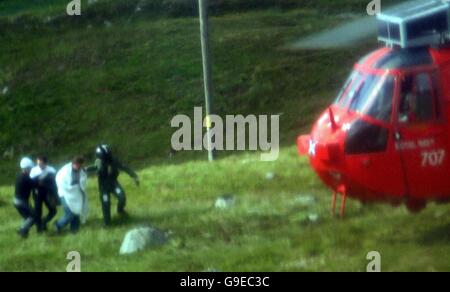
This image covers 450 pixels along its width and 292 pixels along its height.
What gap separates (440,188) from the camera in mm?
13852

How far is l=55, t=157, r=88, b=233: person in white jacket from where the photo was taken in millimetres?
17562

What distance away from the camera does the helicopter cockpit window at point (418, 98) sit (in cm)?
1380

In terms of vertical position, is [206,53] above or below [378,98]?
below

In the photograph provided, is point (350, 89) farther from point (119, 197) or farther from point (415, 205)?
point (119, 197)

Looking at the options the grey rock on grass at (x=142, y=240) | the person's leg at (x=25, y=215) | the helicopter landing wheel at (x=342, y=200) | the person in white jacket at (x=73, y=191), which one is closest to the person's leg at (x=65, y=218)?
the person in white jacket at (x=73, y=191)

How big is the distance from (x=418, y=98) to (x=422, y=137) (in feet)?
1.58

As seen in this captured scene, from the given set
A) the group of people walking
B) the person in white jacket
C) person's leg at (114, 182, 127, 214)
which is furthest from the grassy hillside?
the person in white jacket

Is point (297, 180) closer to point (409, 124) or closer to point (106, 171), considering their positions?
point (106, 171)

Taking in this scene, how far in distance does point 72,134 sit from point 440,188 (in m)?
24.4

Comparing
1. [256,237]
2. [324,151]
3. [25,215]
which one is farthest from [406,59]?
[25,215]

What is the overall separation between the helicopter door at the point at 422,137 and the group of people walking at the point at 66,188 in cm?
554

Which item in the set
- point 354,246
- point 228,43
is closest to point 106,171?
point 354,246

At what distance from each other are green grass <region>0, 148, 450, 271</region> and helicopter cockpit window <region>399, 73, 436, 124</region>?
1.58 m

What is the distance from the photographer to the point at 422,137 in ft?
45.0
